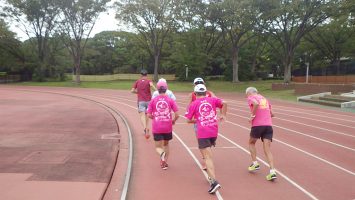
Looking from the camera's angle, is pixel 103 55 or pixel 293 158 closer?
pixel 293 158

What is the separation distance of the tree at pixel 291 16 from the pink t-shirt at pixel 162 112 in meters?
31.8

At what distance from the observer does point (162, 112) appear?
309 inches

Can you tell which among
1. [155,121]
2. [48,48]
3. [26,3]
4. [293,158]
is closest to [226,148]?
[293,158]

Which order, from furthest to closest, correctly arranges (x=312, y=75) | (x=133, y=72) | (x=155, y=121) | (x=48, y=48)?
(x=133, y=72) < (x=48, y=48) < (x=312, y=75) < (x=155, y=121)

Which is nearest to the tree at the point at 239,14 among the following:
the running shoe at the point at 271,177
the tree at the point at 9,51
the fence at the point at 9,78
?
the tree at the point at 9,51

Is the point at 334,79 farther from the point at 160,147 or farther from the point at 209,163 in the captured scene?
the point at 209,163

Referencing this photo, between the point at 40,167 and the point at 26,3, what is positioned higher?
the point at 26,3

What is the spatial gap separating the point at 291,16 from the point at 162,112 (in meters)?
33.9

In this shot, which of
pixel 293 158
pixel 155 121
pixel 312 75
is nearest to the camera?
pixel 155 121

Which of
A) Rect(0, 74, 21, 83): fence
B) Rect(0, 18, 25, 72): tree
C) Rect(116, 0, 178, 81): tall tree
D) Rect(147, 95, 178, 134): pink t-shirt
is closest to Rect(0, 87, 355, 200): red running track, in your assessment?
Rect(147, 95, 178, 134): pink t-shirt

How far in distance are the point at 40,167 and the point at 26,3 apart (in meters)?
52.8

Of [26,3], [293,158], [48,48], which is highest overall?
[26,3]

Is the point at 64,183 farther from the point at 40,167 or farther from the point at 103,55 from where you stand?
the point at 103,55

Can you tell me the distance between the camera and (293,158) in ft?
30.6
